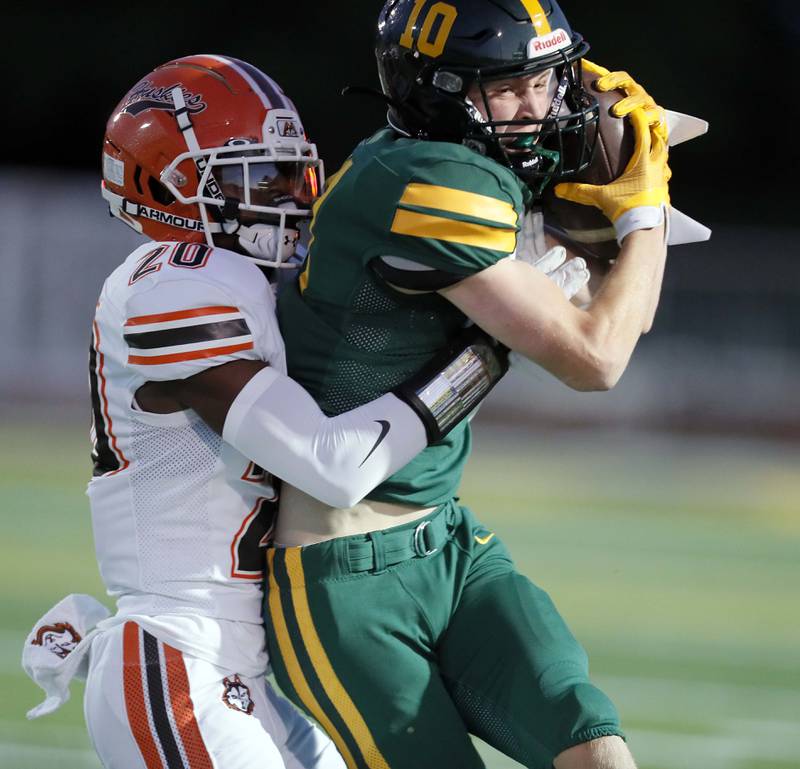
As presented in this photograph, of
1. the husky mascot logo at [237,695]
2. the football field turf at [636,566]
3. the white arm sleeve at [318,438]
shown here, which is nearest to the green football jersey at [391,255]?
the white arm sleeve at [318,438]

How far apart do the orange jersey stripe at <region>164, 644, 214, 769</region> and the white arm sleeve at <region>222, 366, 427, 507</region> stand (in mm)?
392

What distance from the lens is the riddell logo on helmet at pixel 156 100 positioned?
2922mm

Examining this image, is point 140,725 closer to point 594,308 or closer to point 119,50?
point 594,308

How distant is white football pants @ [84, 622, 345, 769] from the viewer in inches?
97.9

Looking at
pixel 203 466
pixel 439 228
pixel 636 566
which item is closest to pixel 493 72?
pixel 439 228

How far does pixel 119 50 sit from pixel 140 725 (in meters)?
13.5

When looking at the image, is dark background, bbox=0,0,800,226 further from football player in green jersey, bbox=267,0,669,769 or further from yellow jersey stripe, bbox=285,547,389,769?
yellow jersey stripe, bbox=285,547,389,769

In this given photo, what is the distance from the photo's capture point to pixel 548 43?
2.71 metres

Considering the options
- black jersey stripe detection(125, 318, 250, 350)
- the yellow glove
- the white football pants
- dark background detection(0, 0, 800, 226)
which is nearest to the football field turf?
the white football pants

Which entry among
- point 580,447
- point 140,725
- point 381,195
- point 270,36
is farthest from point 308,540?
point 270,36

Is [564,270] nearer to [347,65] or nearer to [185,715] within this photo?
[185,715]

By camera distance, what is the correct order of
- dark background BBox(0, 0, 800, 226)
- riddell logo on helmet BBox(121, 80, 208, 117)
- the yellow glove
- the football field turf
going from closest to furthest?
the yellow glove < riddell logo on helmet BBox(121, 80, 208, 117) < the football field turf < dark background BBox(0, 0, 800, 226)

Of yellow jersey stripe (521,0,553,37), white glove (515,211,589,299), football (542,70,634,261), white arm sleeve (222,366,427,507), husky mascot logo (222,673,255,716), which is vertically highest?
yellow jersey stripe (521,0,553,37)

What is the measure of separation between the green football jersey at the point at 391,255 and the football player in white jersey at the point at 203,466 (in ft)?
0.27
